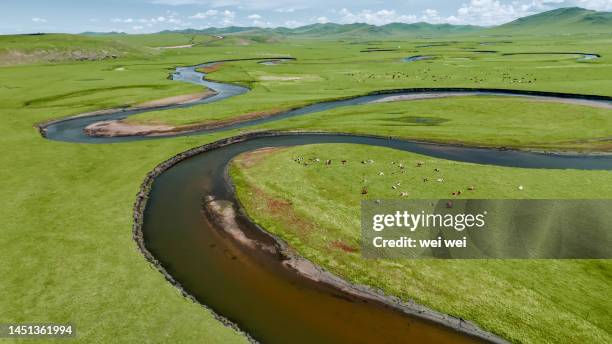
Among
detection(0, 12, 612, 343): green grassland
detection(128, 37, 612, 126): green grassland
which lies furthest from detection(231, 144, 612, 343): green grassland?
detection(128, 37, 612, 126): green grassland

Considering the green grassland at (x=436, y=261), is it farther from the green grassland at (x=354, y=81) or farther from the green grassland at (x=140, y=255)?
the green grassland at (x=354, y=81)

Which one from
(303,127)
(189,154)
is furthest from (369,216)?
(303,127)

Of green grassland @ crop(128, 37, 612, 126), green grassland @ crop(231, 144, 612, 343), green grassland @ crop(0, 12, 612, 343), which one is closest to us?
green grassland @ crop(0, 12, 612, 343)

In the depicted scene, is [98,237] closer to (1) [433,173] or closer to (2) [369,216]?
(2) [369,216]

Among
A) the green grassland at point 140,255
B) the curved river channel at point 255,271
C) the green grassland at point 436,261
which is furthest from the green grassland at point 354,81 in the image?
the green grassland at point 436,261

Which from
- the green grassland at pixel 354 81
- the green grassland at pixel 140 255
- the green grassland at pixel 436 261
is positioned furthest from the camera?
the green grassland at pixel 354 81

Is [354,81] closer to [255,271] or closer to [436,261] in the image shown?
[436,261]

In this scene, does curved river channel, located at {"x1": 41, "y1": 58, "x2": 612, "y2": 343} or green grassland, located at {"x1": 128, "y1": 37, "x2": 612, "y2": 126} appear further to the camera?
green grassland, located at {"x1": 128, "y1": 37, "x2": 612, "y2": 126}

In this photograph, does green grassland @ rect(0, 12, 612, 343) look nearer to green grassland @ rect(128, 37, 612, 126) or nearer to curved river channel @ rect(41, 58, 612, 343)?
curved river channel @ rect(41, 58, 612, 343)
